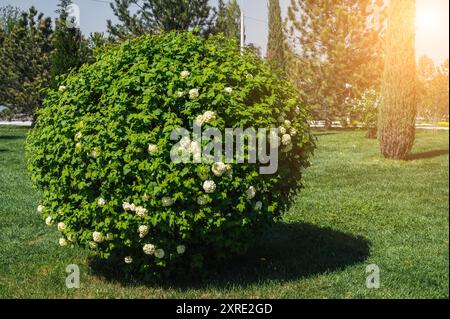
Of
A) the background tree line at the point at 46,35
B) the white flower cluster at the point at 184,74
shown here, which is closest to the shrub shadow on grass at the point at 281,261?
the white flower cluster at the point at 184,74

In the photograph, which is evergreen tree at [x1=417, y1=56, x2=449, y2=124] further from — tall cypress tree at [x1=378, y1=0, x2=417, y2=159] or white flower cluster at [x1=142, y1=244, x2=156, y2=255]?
white flower cluster at [x1=142, y1=244, x2=156, y2=255]

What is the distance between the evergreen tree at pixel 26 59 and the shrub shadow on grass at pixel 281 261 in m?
24.9

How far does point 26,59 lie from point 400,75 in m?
22.7

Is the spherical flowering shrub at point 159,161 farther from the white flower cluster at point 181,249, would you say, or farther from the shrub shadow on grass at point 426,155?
the shrub shadow on grass at point 426,155

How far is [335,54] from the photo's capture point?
31.6 metres

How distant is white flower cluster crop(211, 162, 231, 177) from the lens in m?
4.39

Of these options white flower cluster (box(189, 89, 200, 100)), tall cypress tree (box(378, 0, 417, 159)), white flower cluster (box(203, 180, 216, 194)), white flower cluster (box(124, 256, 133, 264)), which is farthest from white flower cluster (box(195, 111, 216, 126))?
tall cypress tree (box(378, 0, 417, 159))

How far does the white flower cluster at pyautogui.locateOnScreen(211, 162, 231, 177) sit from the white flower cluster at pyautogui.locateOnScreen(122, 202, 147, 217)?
681 millimetres

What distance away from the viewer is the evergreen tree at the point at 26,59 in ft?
95.7

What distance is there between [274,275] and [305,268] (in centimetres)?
43

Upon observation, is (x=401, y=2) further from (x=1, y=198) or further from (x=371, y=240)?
(x=1, y=198)

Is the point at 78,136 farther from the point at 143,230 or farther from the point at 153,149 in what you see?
the point at 143,230

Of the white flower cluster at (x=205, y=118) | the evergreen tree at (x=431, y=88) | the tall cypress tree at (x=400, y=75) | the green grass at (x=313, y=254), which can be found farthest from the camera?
the evergreen tree at (x=431, y=88)

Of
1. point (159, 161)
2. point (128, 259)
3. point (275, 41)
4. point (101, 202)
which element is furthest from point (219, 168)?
point (275, 41)
